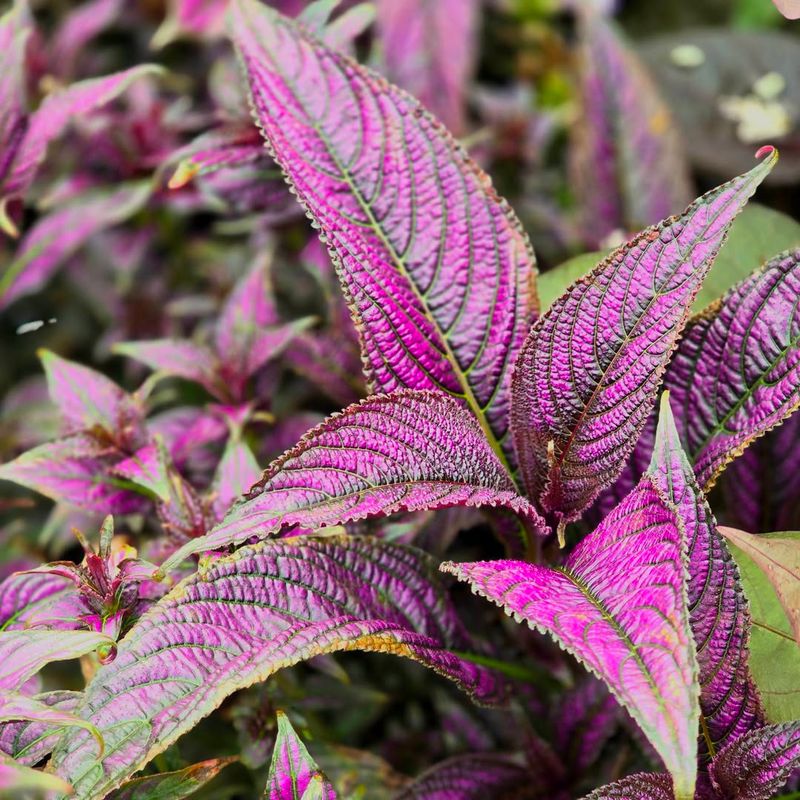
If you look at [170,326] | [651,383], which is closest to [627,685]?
[651,383]

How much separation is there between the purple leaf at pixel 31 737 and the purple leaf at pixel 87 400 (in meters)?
0.31

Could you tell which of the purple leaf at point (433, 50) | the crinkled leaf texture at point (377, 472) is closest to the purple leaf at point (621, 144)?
the purple leaf at point (433, 50)

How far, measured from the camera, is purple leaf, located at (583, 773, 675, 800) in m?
0.67

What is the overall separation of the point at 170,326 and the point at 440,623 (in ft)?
2.52

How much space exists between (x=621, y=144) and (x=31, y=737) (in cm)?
107

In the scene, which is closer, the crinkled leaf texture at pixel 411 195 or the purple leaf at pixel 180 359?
the crinkled leaf texture at pixel 411 195

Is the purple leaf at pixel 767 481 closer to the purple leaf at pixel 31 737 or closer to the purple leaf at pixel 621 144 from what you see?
the purple leaf at pixel 621 144

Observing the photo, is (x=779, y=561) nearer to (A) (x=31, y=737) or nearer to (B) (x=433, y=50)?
(A) (x=31, y=737)

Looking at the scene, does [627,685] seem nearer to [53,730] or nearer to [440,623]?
[440,623]

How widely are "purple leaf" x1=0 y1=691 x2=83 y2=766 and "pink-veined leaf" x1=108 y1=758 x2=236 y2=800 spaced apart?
2.9 inches

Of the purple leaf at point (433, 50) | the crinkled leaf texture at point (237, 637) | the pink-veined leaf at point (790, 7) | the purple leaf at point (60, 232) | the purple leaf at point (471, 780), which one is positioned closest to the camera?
the crinkled leaf texture at point (237, 637)

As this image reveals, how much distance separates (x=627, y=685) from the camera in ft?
1.75

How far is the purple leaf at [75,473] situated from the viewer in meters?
0.88

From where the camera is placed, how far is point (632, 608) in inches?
23.1
